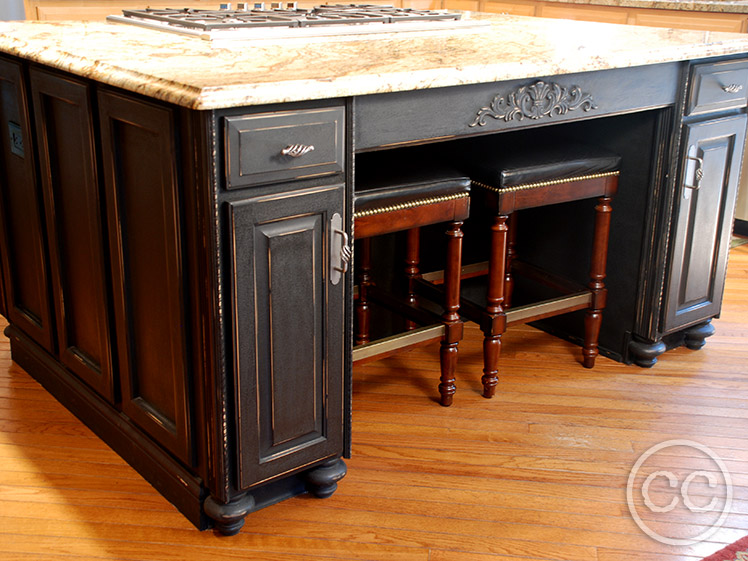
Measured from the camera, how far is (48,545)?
5.80 ft

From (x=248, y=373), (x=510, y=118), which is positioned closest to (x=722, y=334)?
(x=510, y=118)

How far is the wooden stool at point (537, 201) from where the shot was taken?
7.26 ft

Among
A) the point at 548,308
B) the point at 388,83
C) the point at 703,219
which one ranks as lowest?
the point at 548,308

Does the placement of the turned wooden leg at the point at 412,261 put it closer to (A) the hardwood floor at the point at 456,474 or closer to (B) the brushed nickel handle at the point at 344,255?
(A) the hardwood floor at the point at 456,474

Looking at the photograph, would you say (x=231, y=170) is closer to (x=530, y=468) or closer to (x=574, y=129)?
(x=530, y=468)

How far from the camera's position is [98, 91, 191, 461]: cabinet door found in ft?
5.26

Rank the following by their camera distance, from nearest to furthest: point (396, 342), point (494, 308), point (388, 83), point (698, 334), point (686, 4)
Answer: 1. point (388, 83)
2. point (396, 342)
3. point (494, 308)
4. point (698, 334)
5. point (686, 4)

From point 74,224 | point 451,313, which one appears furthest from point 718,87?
point 74,224

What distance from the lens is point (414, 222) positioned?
206 cm

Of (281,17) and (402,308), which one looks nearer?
(281,17)

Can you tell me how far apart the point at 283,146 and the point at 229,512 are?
76cm

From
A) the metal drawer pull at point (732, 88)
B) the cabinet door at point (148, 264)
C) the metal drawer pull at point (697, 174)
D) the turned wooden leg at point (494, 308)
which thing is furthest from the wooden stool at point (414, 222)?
the metal drawer pull at point (732, 88)

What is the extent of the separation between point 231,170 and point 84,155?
50 centimetres

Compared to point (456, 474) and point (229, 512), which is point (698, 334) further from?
point (229, 512)
